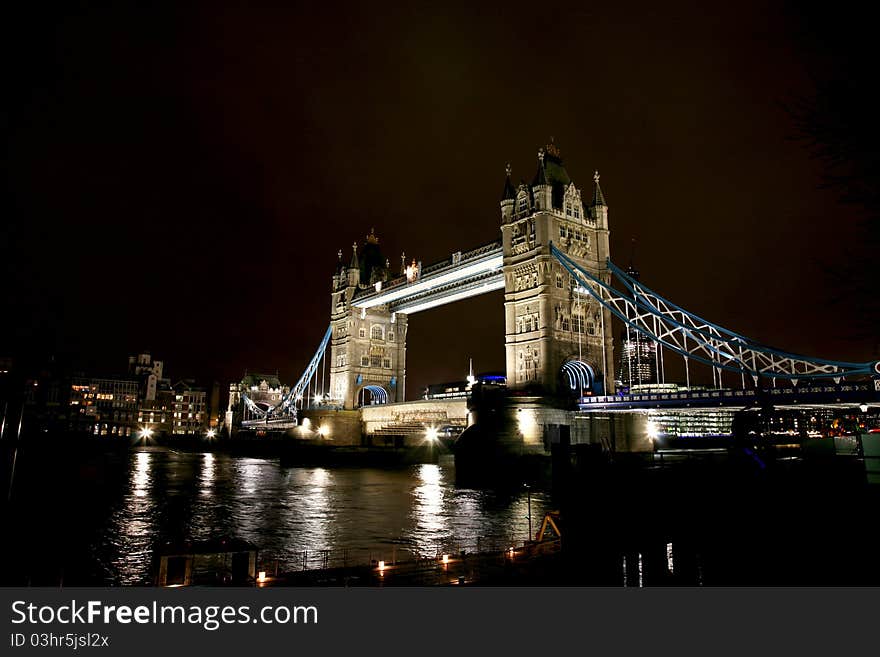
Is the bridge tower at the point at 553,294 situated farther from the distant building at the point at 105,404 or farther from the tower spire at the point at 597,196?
the distant building at the point at 105,404

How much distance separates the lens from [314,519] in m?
23.3

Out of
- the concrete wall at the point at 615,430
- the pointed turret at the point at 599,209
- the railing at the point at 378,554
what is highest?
the pointed turret at the point at 599,209

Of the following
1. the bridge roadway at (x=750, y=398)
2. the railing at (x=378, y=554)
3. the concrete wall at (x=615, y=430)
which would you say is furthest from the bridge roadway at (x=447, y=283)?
the railing at (x=378, y=554)

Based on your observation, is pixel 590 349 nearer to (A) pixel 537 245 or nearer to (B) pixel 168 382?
(A) pixel 537 245

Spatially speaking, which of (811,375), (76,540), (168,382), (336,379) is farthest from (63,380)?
(811,375)

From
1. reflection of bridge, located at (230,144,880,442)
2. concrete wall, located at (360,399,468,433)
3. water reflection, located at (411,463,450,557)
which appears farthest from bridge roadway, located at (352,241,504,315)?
water reflection, located at (411,463,450,557)

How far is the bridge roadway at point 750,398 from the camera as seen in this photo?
37.8m

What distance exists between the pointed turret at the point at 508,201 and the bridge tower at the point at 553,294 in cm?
10

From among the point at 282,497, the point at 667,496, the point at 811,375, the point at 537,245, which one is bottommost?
the point at 282,497

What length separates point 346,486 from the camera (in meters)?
37.7

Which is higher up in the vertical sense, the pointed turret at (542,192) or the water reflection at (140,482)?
the pointed turret at (542,192)

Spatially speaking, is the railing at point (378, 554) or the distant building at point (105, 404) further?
the distant building at point (105, 404)

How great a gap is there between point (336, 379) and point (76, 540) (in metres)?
61.4

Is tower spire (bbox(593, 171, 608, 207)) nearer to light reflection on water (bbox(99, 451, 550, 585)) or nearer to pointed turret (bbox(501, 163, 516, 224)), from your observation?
pointed turret (bbox(501, 163, 516, 224))
